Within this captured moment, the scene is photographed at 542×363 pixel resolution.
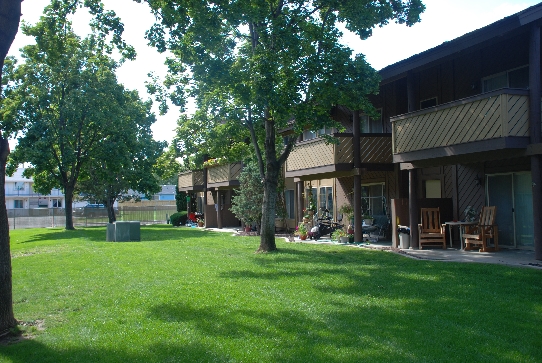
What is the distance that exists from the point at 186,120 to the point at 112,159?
17.7 m

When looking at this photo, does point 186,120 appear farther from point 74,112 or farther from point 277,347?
point 74,112

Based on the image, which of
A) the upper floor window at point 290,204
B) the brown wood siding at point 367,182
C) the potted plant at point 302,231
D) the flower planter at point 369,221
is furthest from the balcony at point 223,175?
the flower planter at point 369,221

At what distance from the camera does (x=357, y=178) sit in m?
18.2

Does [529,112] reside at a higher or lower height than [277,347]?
higher

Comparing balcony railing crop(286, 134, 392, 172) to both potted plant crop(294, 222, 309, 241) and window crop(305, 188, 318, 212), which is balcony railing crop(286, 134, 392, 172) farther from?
window crop(305, 188, 318, 212)

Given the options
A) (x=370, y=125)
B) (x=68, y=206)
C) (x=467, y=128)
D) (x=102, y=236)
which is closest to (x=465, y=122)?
(x=467, y=128)

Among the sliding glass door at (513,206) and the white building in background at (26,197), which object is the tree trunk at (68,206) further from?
the white building in background at (26,197)

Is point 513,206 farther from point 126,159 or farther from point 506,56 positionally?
point 126,159

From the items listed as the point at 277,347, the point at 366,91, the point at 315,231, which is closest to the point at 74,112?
the point at 315,231

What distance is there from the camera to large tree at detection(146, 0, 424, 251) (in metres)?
13.5

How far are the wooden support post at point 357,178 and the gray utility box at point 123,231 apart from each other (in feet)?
32.1

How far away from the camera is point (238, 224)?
3681 cm

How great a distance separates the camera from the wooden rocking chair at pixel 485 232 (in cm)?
1408

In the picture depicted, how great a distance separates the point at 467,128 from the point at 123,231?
1535 centimetres
